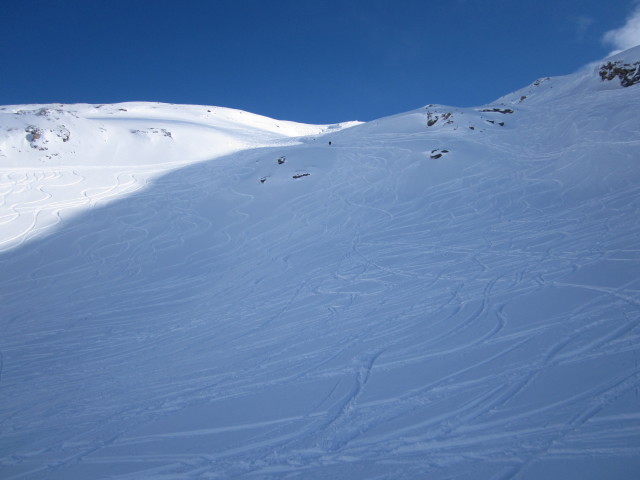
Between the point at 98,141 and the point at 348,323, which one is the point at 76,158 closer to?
the point at 98,141

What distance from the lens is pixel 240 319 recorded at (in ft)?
19.4

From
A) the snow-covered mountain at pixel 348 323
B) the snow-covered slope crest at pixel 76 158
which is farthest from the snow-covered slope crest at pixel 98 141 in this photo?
the snow-covered mountain at pixel 348 323

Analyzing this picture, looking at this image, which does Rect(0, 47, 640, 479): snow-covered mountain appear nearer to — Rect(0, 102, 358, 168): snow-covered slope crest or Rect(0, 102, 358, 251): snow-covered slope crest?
Rect(0, 102, 358, 251): snow-covered slope crest

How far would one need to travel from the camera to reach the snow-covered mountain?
2850mm

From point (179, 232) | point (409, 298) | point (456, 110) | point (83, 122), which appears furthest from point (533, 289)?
point (83, 122)

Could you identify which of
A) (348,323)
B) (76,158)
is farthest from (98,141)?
(348,323)

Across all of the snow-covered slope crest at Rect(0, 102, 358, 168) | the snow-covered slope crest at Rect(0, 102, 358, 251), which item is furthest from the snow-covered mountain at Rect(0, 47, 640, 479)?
the snow-covered slope crest at Rect(0, 102, 358, 168)

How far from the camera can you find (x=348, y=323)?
5098 mm

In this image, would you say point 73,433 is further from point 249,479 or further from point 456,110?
point 456,110

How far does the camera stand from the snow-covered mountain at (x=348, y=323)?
9.35ft

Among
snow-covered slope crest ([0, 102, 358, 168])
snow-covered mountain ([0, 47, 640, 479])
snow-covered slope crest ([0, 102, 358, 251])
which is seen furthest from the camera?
snow-covered slope crest ([0, 102, 358, 168])

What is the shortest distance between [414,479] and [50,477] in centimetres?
328

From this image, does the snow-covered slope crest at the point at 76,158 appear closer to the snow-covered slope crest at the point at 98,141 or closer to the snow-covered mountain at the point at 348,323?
the snow-covered slope crest at the point at 98,141

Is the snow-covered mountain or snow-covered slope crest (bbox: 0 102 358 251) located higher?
snow-covered slope crest (bbox: 0 102 358 251)
